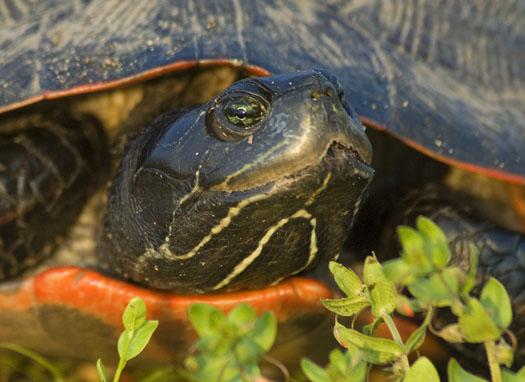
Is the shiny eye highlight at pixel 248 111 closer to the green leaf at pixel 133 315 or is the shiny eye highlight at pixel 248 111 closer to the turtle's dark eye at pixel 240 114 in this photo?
the turtle's dark eye at pixel 240 114

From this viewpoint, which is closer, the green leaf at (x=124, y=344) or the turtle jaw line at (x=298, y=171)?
the green leaf at (x=124, y=344)

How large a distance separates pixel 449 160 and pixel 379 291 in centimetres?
91

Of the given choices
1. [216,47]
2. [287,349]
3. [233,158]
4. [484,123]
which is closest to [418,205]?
[484,123]

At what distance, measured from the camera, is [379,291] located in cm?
149

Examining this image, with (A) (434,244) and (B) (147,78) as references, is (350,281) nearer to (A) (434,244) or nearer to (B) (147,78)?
(A) (434,244)

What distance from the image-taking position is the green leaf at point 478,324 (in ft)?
4.80

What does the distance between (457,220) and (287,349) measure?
2.03ft

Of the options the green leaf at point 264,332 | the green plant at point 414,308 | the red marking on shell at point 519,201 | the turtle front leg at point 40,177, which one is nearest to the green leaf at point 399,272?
the green plant at point 414,308

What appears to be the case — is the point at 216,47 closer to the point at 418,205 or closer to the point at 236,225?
the point at 236,225

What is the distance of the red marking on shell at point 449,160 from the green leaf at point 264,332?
2.36 feet

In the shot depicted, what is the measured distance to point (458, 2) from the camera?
2889 millimetres

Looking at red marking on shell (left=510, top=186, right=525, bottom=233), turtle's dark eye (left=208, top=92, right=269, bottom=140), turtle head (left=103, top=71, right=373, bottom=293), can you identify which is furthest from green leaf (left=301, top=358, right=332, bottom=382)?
red marking on shell (left=510, top=186, right=525, bottom=233)

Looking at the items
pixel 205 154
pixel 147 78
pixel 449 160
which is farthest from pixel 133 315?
pixel 449 160

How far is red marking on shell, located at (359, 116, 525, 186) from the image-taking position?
221cm
